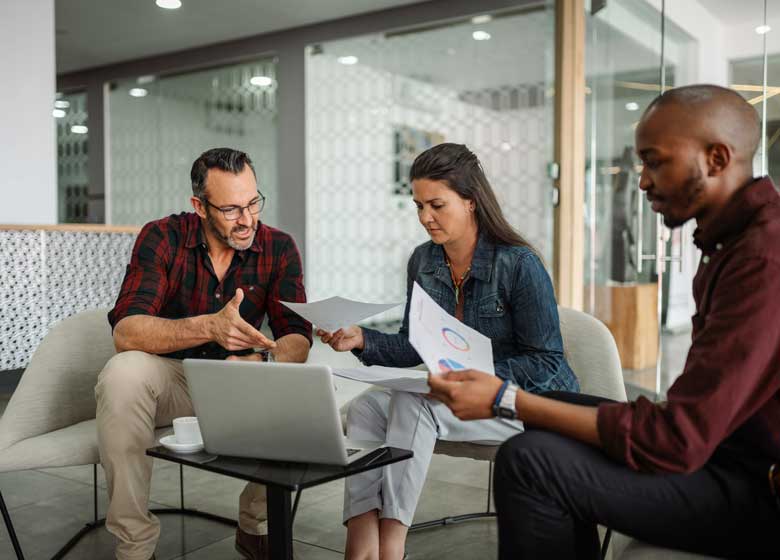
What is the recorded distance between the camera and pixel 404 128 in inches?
224

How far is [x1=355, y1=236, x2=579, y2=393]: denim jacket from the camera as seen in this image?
1.82 m

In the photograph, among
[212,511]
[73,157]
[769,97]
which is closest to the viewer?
[212,511]

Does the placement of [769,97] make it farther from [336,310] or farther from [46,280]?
[46,280]

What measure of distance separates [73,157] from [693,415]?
24.8ft

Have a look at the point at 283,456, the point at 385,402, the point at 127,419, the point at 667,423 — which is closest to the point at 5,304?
the point at 127,419

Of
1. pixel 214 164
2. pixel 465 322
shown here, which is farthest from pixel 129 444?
pixel 465 322

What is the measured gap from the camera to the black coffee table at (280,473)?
52.6 inches

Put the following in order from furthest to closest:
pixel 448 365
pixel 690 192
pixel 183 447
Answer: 1. pixel 183 447
2. pixel 448 365
3. pixel 690 192

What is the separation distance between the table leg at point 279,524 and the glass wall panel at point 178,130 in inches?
205

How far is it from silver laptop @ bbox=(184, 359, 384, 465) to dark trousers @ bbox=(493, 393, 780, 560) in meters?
0.33

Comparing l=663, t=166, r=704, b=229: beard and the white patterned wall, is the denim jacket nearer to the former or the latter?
l=663, t=166, r=704, b=229: beard

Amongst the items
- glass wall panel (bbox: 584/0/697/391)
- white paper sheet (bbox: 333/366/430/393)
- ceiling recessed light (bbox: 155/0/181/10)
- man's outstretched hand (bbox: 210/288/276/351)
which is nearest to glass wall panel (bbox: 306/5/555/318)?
glass wall panel (bbox: 584/0/697/391)

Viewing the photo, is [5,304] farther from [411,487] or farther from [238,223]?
[411,487]

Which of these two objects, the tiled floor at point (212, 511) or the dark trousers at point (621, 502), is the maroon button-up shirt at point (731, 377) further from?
the tiled floor at point (212, 511)
